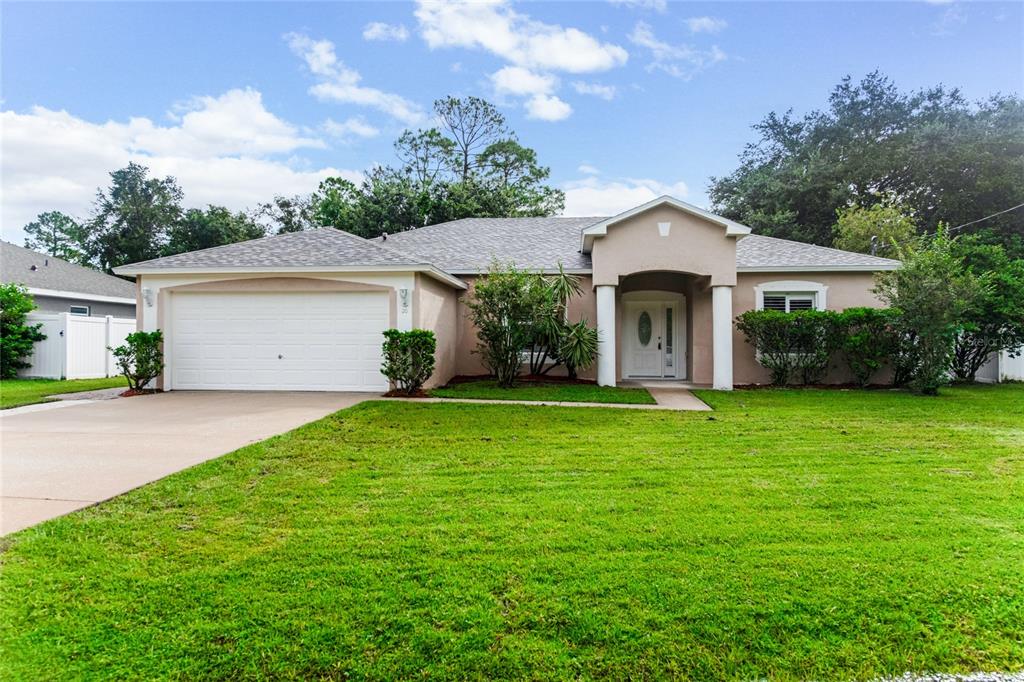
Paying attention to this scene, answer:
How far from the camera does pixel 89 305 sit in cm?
1995

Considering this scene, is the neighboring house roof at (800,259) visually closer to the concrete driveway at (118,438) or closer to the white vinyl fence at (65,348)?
the concrete driveway at (118,438)

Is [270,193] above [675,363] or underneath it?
above

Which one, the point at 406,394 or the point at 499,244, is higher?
the point at 499,244

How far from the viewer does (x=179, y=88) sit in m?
13.5

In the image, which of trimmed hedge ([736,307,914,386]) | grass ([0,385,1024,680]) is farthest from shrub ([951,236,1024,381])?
grass ([0,385,1024,680])

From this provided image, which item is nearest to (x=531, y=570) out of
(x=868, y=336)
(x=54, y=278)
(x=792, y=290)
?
(x=868, y=336)

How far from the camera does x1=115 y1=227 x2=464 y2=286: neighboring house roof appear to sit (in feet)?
37.7

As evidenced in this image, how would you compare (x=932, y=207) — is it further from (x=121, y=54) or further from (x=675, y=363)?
(x=121, y=54)

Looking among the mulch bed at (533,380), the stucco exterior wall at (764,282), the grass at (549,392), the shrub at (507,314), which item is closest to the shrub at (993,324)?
the stucco exterior wall at (764,282)

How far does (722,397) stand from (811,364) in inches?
125

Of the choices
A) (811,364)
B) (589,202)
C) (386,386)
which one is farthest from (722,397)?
(589,202)

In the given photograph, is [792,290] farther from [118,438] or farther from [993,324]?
[118,438]

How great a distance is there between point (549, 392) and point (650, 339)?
520 cm

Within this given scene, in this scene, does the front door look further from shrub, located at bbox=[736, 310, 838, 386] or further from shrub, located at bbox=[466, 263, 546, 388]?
shrub, located at bbox=[466, 263, 546, 388]
